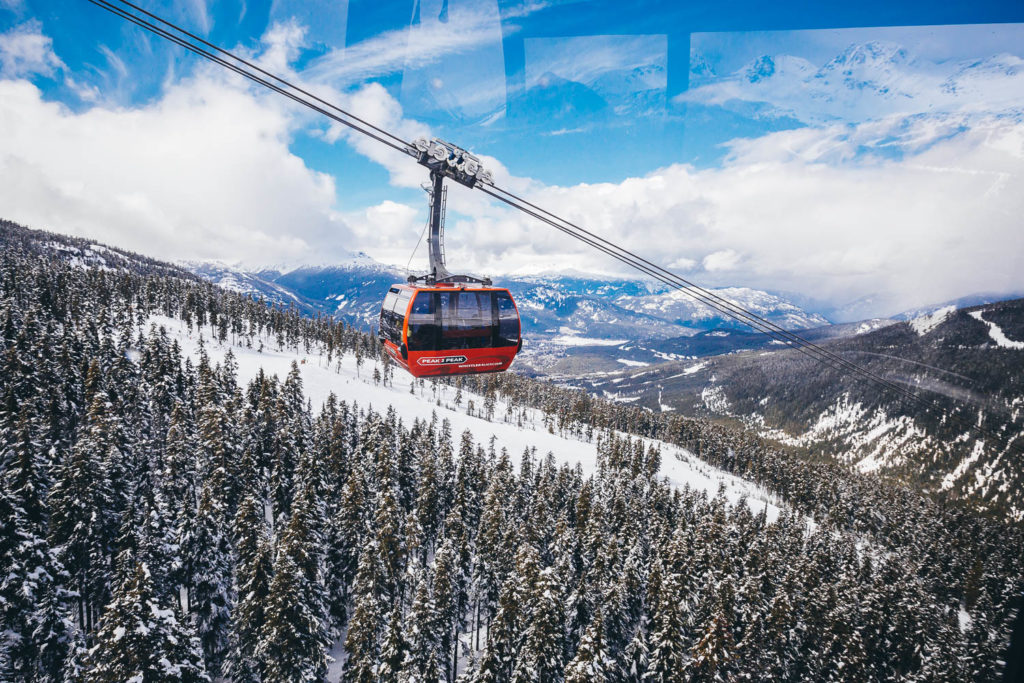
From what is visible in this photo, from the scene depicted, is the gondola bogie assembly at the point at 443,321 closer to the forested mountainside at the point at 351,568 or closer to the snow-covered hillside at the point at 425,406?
the forested mountainside at the point at 351,568

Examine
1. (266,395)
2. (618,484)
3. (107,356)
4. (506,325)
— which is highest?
(506,325)

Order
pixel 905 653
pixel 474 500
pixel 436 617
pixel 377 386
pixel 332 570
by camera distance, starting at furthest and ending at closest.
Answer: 1. pixel 377 386
2. pixel 474 500
3. pixel 905 653
4. pixel 332 570
5. pixel 436 617

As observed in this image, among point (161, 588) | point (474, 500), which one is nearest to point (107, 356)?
point (161, 588)

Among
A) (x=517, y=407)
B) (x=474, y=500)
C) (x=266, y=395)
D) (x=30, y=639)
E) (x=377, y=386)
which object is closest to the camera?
(x=30, y=639)

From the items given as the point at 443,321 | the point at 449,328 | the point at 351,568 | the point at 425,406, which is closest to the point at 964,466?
the point at 425,406

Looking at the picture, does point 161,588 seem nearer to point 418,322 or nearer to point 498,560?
point 498,560

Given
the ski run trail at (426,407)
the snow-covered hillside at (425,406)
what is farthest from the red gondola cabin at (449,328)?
the snow-covered hillside at (425,406)
